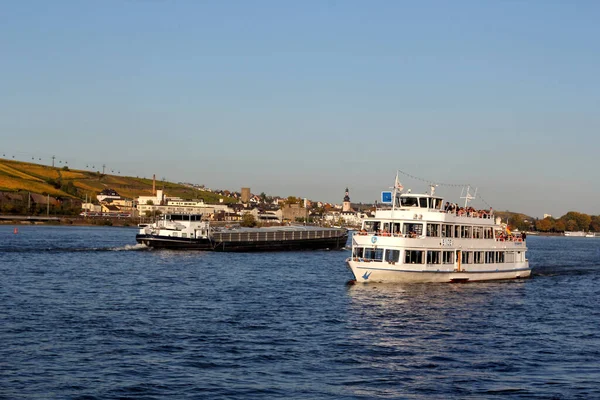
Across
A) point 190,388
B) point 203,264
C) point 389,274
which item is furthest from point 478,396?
point 203,264

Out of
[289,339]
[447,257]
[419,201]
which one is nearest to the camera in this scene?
[289,339]

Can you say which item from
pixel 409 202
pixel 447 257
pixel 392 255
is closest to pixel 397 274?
pixel 392 255

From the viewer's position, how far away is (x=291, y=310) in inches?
2093

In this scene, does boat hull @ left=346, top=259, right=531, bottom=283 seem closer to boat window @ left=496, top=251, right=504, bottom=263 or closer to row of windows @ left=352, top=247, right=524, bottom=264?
row of windows @ left=352, top=247, right=524, bottom=264

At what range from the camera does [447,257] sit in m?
71.1

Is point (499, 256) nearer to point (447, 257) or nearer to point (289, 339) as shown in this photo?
Answer: point (447, 257)

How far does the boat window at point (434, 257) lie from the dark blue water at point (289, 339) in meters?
2.20

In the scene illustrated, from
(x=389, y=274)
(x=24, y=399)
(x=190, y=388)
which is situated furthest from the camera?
(x=389, y=274)

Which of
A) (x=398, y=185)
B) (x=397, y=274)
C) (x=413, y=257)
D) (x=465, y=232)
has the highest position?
(x=398, y=185)

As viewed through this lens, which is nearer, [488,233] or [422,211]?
[422,211]

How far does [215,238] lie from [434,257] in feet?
206

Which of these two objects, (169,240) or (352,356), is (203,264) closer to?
(169,240)

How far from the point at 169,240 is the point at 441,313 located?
74.8 metres

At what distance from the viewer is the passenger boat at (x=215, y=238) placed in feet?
401
